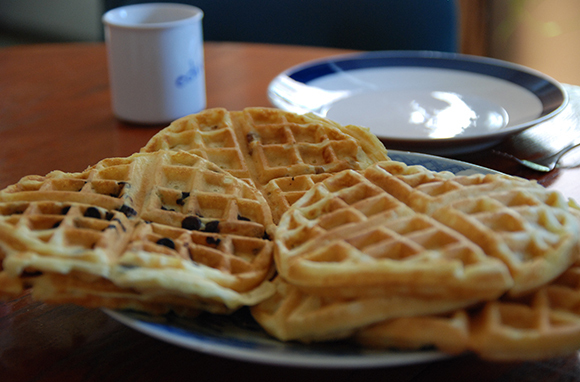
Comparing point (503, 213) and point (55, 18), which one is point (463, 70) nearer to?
point (503, 213)

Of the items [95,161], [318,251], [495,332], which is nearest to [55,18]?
[95,161]

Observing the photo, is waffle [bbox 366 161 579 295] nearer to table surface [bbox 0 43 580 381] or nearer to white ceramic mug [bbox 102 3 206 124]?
table surface [bbox 0 43 580 381]

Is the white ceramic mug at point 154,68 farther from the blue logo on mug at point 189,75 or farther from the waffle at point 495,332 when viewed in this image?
the waffle at point 495,332

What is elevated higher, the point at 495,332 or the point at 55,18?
the point at 495,332

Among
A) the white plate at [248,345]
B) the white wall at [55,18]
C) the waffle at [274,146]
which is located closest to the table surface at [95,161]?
the white plate at [248,345]

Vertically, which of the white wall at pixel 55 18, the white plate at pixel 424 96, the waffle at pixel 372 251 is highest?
the waffle at pixel 372 251

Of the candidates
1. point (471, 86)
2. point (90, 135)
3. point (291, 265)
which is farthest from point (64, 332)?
point (471, 86)
